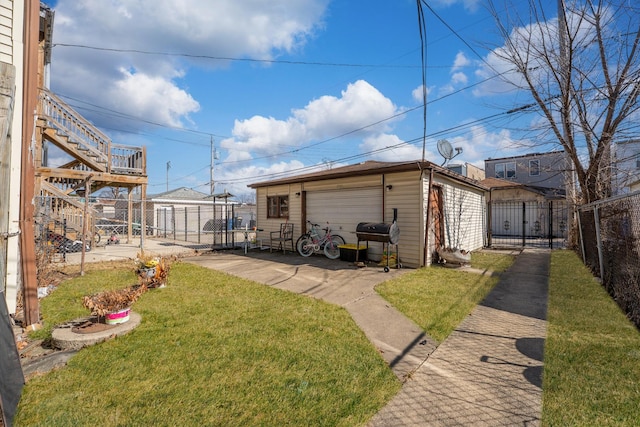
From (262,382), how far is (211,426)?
58 centimetres

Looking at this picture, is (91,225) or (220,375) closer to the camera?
(220,375)

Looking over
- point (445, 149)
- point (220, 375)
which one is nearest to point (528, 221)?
point (445, 149)

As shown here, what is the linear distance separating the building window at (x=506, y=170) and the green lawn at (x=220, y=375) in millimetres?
27051

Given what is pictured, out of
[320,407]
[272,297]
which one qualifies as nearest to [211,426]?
[320,407]

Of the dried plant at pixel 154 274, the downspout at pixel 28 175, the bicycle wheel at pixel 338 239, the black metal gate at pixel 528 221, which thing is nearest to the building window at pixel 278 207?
the bicycle wheel at pixel 338 239

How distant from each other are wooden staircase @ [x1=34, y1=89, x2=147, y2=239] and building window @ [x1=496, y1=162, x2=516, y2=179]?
2721 centimetres

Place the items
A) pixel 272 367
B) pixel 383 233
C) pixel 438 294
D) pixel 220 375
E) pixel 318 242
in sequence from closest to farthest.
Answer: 1. pixel 220 375
2. pixel 272 367
3. pixel 438 294
4. pixel 383 233
5. pixel 318 242

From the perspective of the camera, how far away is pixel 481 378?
2639 mm

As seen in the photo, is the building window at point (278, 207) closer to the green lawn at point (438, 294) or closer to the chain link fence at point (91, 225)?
the chain link fence at point (91, 225)

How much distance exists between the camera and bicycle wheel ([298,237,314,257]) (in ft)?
32.6

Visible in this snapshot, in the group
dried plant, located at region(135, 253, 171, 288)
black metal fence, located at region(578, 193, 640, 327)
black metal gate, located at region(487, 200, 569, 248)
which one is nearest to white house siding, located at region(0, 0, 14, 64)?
dried plant, located at region(135, 253, 171, 288)

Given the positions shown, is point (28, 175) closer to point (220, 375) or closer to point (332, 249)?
point (220, 375)

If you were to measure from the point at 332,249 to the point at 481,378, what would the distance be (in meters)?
7.05

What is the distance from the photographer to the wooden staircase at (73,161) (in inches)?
364
